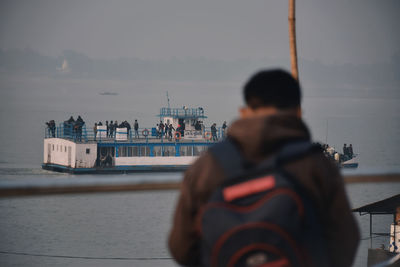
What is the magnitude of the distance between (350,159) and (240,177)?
233 ft

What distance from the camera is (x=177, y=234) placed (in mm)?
1888

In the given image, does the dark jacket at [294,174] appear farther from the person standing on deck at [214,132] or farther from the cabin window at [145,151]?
the person standing on deck at [214,132]

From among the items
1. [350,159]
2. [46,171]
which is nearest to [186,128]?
[46,171]

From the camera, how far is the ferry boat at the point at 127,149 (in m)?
58.3

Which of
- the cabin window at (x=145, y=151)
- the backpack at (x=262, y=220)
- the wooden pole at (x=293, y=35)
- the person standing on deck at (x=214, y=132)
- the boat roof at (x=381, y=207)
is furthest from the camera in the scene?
the person standing on deck at (x=214, y=132)

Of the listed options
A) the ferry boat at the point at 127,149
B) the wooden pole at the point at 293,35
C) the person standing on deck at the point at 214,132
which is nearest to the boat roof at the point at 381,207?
the wooden pole at the point at 293,35

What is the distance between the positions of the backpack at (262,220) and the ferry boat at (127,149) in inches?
2156

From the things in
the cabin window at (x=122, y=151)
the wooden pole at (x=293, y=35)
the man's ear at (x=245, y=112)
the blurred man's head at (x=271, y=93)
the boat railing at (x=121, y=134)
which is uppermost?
the boat railing at (x=121, y=134)

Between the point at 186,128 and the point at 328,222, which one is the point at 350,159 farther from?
the point at 328,222

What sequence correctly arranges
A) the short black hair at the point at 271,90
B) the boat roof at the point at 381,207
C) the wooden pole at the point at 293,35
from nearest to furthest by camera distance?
1. the short black hair at the point at 271,90
2. the wooden pole at the point at 293,35
3. the boat roof at the point at 381,207

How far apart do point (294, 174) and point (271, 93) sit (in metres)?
0.25

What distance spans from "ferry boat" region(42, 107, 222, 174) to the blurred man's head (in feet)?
179

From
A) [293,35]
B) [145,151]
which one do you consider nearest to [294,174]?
[293,35]

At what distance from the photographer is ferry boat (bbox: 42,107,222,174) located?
191 feet
